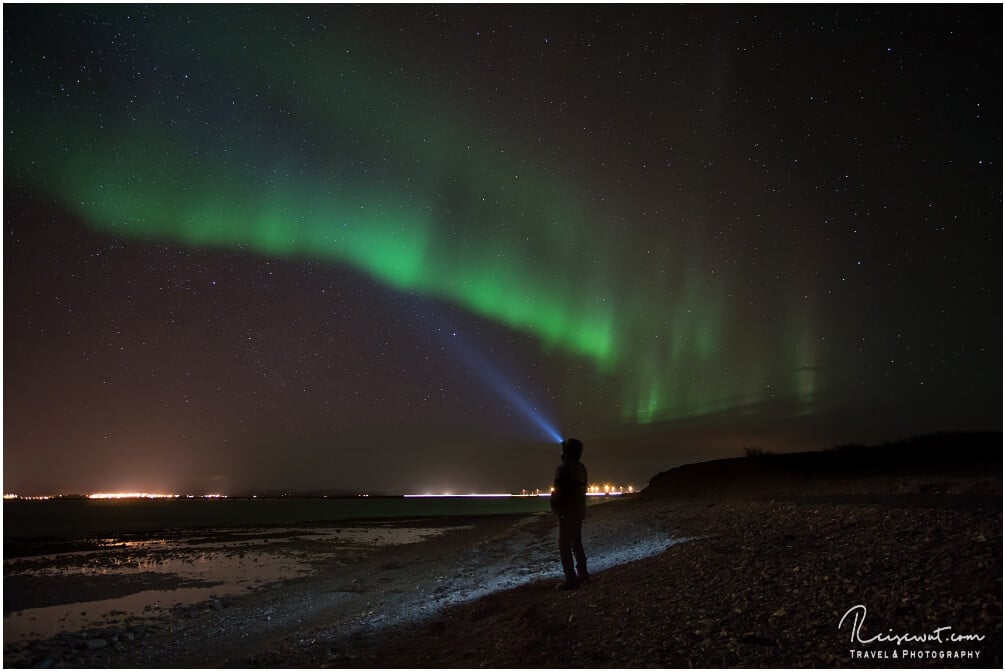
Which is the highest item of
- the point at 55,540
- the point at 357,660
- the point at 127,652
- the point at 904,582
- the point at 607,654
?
the point at 904,582

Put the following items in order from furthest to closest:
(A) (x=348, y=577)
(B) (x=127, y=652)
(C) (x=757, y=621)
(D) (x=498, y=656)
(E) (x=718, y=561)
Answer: (A) (x=348, y=577), (B) (x=127, y=652), (E) (x=718, y=561), (D) (x=498, y=656), (C) (x=757, y=621)

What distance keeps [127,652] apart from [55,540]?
1445 inches

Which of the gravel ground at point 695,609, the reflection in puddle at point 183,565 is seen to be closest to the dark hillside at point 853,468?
the gravel ground at point 695,609

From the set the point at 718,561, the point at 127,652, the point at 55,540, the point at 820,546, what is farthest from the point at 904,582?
the point at 55,540

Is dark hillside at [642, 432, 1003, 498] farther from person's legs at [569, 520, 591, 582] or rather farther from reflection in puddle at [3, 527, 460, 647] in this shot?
reflection in puddle at [3, 527, 460, 647]

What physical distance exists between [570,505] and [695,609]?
3079 millimetres

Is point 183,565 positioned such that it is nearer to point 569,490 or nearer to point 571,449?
point 569,490

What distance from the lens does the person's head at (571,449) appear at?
11.0m

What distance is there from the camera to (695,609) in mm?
8266

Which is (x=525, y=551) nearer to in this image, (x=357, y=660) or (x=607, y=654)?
(x=357, y=660)

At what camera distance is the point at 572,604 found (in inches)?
380

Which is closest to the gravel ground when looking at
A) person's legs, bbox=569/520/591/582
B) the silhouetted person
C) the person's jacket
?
person's legs, bbox=569/520/591/582

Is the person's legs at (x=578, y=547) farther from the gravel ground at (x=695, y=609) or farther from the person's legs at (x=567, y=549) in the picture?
the gravel ground at (x=695, y=609)

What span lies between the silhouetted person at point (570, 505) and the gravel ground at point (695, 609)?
0.40m
